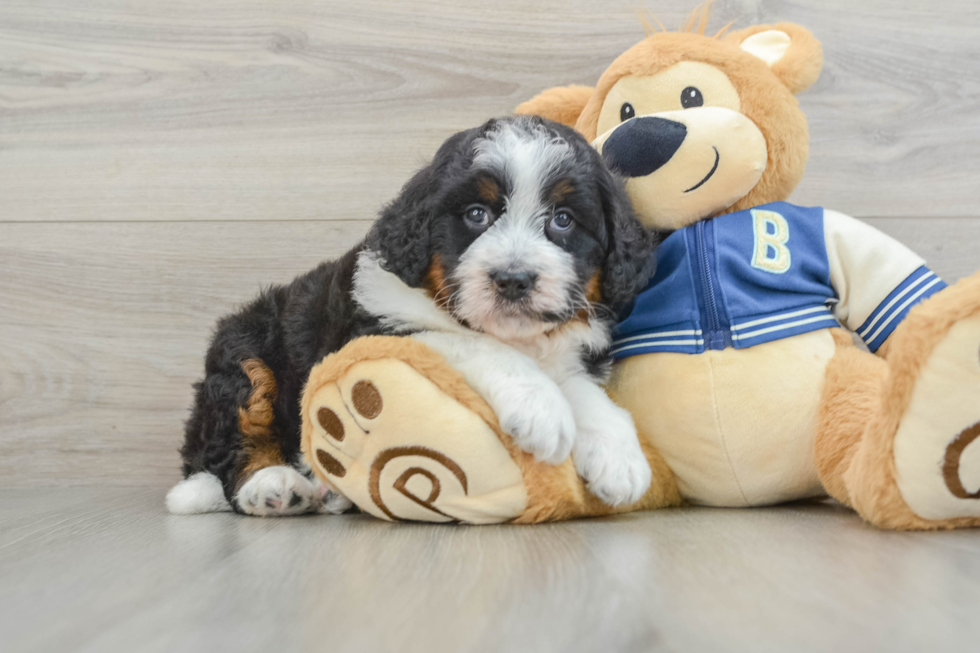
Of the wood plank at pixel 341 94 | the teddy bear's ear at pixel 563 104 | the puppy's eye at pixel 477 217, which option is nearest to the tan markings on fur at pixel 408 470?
the puppy's eye at pixel 477 217

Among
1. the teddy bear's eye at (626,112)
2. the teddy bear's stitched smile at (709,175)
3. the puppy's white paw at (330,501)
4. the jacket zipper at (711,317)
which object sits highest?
the teddy bear's eye at (626,112)

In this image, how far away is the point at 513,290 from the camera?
1.38m

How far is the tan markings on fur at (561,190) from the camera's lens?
1.45 metres

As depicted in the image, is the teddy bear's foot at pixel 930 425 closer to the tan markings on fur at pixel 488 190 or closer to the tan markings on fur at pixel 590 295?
the tan markings on fur at pixel 590 295

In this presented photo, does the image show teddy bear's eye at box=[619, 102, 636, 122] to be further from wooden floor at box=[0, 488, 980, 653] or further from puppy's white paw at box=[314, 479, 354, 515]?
puppy's white paw at box=[314, 479, 354, 515]

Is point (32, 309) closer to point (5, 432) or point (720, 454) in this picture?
point (5, 432)

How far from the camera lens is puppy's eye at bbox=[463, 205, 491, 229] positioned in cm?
147

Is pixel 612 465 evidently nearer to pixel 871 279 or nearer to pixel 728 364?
pixel 728 364

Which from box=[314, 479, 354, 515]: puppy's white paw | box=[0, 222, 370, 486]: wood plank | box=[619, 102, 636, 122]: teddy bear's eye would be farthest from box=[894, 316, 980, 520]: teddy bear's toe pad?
box=[0, 222, 370, 486]: wood plank

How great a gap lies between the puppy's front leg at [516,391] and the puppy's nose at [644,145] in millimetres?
501

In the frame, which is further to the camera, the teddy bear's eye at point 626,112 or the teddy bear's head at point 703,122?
the teddy bear's eye at point 626,112

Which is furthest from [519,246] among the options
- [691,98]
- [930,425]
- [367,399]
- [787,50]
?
[787,50]

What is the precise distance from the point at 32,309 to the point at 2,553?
1.29 metres

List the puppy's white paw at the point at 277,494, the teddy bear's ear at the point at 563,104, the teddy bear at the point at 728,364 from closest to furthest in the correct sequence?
1. the teddy bear at the point at 728,364
2. the puppy's white paw at the point at 277,494
3. the teddy bear's ear at the point at 563,104
